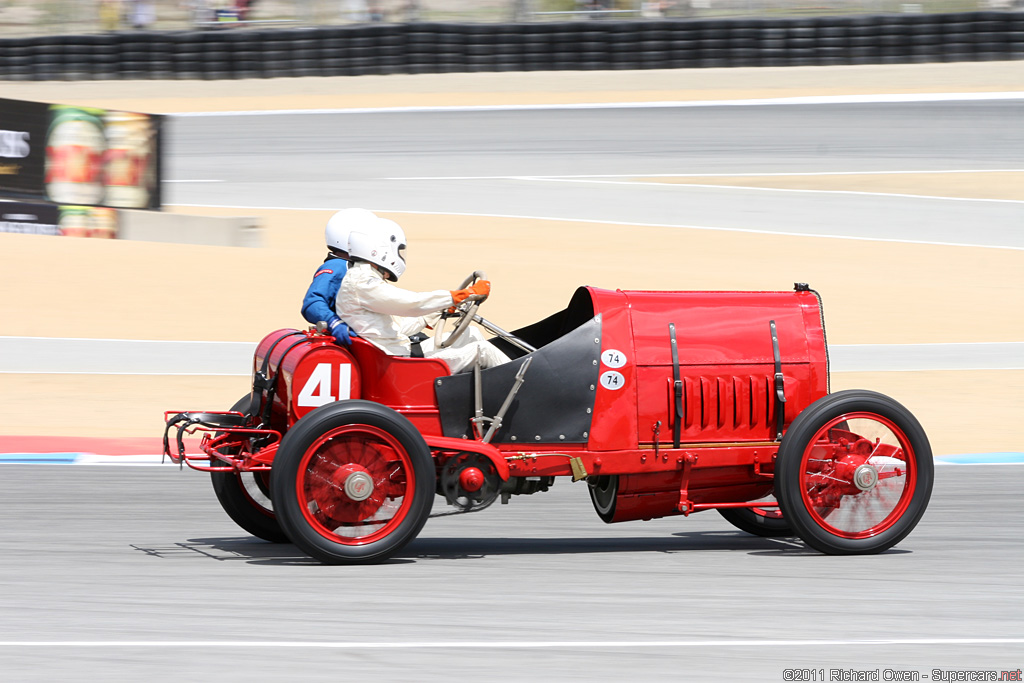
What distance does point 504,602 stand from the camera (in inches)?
215

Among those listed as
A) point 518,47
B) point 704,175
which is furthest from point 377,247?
point 518,47

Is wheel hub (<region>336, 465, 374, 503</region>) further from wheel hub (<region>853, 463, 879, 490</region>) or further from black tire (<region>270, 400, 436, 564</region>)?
wheel hub (<region>853, 463, 879, 490</region>)

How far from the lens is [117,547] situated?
6555mm

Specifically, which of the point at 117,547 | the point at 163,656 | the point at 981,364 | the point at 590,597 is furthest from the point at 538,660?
the point at 981,364

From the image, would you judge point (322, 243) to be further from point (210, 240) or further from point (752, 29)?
point (752, 29)

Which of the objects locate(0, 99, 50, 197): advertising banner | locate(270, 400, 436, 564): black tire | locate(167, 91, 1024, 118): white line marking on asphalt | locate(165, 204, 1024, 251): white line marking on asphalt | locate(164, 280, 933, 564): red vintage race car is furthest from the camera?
locate(167, 91, 1024, 118): white line marking on asphalt

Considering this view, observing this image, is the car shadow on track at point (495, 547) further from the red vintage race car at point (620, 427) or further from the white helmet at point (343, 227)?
the white helmet at point (343, 227)

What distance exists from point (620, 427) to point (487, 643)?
162cm

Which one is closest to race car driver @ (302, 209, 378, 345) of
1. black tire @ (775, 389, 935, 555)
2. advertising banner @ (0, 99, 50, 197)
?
black tire @ (775, 389, 935, 555)

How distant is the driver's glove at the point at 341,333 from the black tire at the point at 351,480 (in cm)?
36

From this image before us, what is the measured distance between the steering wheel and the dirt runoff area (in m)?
4.84

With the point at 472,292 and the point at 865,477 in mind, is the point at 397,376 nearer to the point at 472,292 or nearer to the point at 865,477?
the point at 472,292

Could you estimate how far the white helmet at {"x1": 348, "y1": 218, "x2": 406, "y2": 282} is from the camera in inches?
248

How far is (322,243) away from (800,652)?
52.3ft
